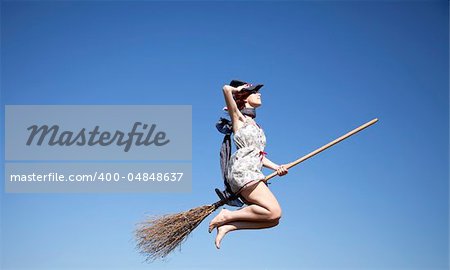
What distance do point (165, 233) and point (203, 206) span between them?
0.48m

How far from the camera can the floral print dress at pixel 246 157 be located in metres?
7.66

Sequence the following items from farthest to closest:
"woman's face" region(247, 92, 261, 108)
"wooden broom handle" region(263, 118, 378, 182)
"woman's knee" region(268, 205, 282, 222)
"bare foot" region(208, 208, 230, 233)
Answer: "woman's face" region(247, 92, 261, 108)
"wooden broom handle" region(263, 118, 378, 182)
"bare foot" region(208, 208, 230, 233)
"woman's knee" region(268, 205, 282, 222)

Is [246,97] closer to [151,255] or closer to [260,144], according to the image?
[260,144]

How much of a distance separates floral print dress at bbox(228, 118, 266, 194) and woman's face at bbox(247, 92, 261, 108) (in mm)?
195

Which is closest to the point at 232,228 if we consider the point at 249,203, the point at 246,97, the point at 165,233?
the point at 249,203

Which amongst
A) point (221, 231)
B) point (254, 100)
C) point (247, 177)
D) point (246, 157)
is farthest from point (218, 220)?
point (254, 100)

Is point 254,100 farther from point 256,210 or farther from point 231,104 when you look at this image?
point 256,210

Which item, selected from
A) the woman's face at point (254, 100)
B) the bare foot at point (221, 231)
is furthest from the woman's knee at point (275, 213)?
the woman's face at point (254, 100)

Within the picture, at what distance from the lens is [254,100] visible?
8094 millimetres

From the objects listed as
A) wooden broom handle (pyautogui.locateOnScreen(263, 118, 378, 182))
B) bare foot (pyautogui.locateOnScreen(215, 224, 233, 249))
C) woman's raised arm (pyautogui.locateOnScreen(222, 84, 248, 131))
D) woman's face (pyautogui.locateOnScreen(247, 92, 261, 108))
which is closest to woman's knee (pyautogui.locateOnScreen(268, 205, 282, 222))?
wooden broom handle (pyautogui.locateOnScreen(263, 118, 378, 182))

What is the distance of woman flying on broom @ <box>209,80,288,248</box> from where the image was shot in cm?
764

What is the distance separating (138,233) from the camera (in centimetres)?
A: 821

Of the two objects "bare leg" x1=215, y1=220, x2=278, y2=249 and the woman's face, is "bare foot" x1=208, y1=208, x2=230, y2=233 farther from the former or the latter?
the woman's face

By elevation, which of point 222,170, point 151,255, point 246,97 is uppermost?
point 246,97
